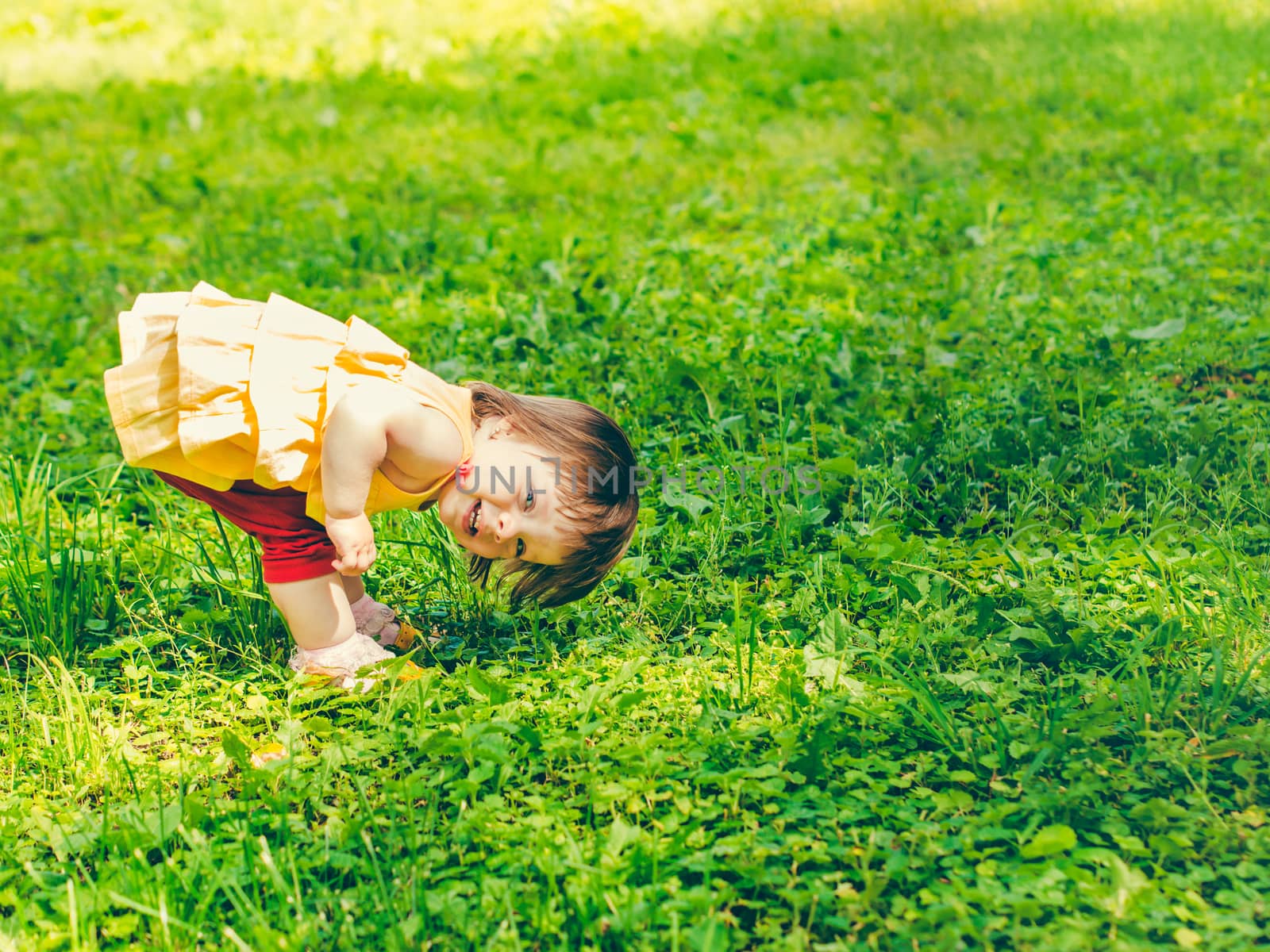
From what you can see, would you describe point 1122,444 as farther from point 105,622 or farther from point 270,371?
point 105,622

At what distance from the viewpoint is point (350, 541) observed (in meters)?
2.61

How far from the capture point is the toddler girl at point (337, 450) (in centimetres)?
265

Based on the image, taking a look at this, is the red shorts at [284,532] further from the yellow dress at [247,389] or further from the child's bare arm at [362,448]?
the child's bare arm at [362,448]

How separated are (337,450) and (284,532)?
0.43 m

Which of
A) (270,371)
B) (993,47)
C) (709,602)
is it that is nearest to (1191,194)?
(993,47)

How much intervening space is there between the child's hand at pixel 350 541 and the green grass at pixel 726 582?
1.01ft

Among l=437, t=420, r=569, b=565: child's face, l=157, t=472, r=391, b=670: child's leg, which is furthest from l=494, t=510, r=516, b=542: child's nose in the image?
l=157, t=472, r=391, b=670: child's leg

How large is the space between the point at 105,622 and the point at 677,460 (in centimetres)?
176

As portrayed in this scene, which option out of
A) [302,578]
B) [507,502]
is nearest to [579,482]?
[507,502]

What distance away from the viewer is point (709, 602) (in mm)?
3084

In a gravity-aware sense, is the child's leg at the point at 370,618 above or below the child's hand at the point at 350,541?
below

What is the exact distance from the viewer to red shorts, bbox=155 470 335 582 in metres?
2.87

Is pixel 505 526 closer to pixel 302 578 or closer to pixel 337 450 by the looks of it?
pixel 337 450

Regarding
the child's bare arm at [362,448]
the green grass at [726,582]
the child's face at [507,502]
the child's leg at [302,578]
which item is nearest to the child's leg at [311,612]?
the child's leg at [302,578]
